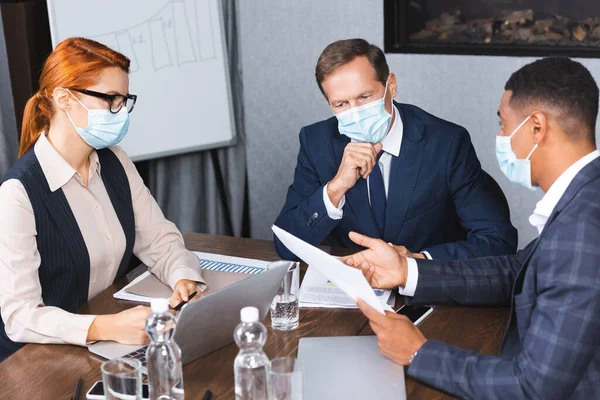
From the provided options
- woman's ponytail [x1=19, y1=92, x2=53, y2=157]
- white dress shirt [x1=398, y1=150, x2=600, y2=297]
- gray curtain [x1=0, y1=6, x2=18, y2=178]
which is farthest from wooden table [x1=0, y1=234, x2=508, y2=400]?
gray curtain [x1=0, y1=6, x2=18, y2=178]

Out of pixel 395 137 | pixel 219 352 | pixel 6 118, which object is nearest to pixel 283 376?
pixel 219 352

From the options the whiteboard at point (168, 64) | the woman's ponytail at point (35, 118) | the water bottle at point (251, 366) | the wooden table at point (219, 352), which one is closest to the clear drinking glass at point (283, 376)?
the water bottle at point (251, 366)

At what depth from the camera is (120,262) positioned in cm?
194

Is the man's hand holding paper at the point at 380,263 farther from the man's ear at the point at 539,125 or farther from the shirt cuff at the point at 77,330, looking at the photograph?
the shirt cuff at the point at 77,330

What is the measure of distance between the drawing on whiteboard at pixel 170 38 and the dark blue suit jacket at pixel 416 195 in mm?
1150

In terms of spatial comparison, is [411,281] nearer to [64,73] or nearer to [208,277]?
[208,277]

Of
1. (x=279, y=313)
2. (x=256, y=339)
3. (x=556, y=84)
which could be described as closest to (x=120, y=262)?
(x=279, y=313)

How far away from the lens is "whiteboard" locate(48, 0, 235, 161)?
9.75 ft

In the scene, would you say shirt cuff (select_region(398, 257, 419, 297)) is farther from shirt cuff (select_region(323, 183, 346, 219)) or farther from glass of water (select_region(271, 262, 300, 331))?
shirt cuff (select_region(323, 183, 346, 219))

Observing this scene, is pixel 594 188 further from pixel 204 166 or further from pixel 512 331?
pixel 204 166

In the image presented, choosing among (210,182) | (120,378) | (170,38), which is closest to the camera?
(120,378)

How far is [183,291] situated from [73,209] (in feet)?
1.11

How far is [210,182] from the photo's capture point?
363 cm

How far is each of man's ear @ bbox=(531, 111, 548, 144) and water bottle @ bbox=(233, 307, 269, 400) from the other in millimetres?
611
